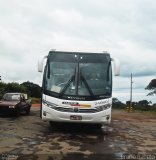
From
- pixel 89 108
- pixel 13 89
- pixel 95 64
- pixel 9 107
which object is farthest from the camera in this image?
pixel 13 89

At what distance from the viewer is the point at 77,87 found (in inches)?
594

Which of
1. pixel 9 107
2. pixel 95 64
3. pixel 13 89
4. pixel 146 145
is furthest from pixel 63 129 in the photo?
pixel 13 89

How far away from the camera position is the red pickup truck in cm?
2216

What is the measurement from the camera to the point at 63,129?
16.6m

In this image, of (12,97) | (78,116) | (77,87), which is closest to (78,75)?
(77,87)

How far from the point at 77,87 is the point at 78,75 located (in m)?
0.51

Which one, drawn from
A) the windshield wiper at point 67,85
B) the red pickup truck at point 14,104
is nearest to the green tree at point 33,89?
the red pickup truck at point 14,104

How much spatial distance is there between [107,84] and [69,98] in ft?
5.29

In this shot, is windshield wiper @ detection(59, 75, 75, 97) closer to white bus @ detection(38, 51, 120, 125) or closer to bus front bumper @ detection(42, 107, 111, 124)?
white bus @ detection(38, 51, 120, 125)

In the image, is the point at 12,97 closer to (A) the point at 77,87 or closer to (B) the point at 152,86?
(A) the point at 77,87

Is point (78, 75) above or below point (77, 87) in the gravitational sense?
above

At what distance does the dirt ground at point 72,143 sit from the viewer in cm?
1040

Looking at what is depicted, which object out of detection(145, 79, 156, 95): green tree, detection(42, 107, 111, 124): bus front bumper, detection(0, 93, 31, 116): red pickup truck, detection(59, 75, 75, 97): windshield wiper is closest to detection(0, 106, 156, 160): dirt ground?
detection(42, 107, 111, 124): bus front bumper

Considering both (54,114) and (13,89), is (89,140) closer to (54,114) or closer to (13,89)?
(54,114)
